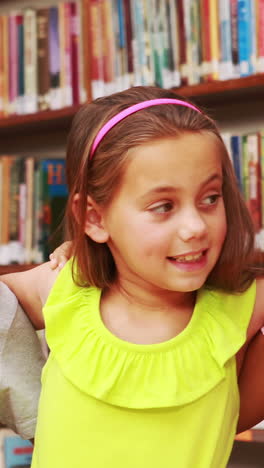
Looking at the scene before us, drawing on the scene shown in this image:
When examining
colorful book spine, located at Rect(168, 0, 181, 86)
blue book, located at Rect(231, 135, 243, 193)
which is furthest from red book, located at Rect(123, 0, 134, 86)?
blue book, located at Rect(231, 135, 243, 193)

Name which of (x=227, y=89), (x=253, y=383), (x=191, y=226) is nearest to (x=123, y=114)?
(x=191, y=226)

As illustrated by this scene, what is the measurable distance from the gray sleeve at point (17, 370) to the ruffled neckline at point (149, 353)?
0.42 feet

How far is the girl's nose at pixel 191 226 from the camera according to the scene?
29.5 inches

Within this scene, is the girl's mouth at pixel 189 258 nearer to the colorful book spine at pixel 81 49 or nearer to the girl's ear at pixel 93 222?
the girl's ear at pixel 93 222

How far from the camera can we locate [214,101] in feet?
5.91

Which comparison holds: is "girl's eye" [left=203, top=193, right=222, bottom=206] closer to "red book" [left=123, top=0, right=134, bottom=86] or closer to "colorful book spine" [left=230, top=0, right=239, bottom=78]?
"colorful book spine" [left=230, top=0, right=239, bottom=78]

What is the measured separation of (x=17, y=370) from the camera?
101cm

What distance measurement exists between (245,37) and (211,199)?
3.03 ft

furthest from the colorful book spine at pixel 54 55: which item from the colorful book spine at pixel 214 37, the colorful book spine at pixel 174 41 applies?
the colorful book spine at pixel 214 37

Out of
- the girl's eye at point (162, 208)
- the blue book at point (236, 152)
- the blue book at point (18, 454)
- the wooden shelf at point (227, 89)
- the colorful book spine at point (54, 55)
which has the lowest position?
the blue book at point (18, 454)

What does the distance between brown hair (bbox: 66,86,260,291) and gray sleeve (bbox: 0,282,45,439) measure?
6.3 inches

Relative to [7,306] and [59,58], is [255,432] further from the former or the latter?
[59,58]

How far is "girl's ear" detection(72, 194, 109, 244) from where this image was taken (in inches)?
33.7

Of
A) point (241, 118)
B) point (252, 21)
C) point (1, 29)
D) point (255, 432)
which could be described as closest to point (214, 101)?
point (241, 118)
